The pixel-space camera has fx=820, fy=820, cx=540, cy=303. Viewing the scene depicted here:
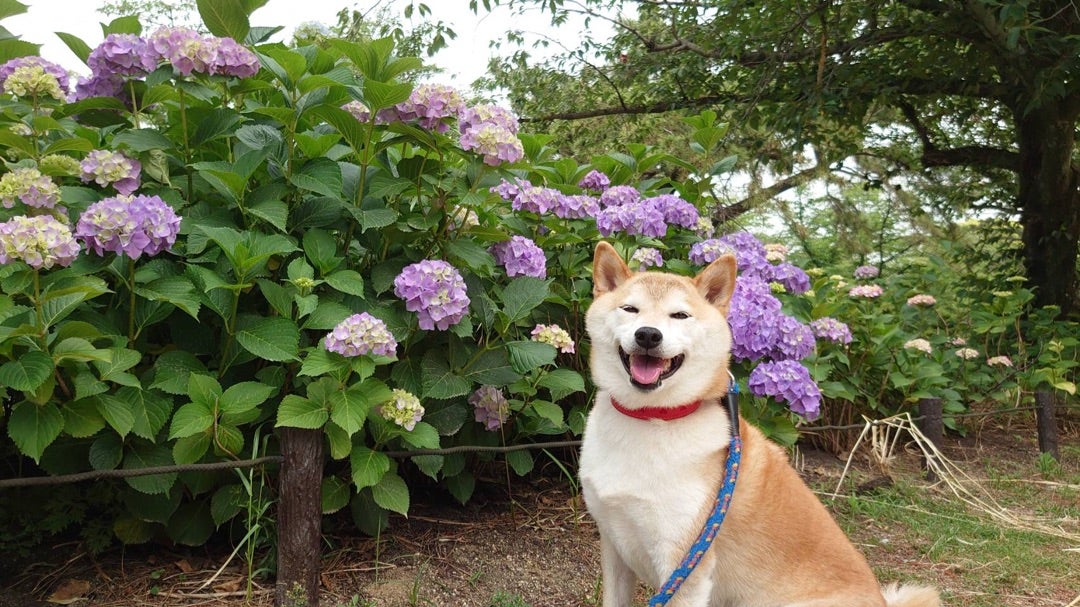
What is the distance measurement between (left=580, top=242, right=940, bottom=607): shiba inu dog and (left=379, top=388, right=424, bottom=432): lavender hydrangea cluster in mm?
755

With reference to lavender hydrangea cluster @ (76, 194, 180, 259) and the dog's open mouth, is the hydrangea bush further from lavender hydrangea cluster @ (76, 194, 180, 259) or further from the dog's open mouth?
the dog's open mouth

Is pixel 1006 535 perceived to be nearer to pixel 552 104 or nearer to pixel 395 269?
pixel 395 269

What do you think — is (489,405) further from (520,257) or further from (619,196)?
(619,196)

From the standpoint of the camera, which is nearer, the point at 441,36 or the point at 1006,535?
the point at 1006,535

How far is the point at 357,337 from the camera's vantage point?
8.55 ft

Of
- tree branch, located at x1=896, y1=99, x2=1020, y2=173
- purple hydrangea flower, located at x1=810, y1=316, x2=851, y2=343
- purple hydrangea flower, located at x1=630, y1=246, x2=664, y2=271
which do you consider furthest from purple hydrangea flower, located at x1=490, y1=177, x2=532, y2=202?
tree branch, located at x1=896, y1=99, x2=1020, y2=173

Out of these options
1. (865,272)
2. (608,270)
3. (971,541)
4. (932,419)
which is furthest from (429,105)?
(865,272)

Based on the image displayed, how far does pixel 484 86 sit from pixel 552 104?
1.96m

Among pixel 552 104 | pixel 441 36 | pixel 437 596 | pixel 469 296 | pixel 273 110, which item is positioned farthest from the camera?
pixel 552 104

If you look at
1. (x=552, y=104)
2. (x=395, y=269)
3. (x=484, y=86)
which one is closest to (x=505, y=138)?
(x=395, y=269)

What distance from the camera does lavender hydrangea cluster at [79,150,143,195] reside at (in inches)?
111

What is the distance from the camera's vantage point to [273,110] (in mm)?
2811

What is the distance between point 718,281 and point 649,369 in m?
0.41

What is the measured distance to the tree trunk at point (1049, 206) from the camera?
757 cm
